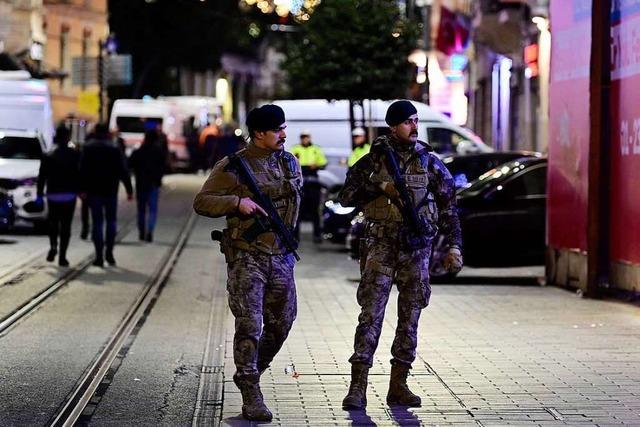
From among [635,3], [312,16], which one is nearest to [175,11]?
[312,16]

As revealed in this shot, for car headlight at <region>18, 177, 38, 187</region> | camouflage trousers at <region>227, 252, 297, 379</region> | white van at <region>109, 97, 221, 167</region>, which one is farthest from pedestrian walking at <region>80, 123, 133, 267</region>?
white van at <region>109, 97, 221, 167</region>

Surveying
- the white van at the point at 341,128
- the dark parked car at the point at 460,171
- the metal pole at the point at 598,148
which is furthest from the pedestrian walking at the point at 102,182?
the white van at the point at 341,128

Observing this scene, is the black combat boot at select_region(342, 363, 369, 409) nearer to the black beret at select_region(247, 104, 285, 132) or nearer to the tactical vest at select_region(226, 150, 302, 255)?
the tactical vest at select_region(226, 150, 302, 255)

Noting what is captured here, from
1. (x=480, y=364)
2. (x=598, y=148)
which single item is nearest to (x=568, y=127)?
(x=598, y=148)

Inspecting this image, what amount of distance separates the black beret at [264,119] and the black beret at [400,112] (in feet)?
2.53

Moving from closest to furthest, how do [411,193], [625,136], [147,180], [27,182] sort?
1. [411,193]
2. [625,136]
3. [147,180]
4. [27,182]

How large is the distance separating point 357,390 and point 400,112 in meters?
1.66

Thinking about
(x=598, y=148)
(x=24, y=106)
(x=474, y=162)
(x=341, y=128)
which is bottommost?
(x=474, y=162)

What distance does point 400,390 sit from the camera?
946 cm

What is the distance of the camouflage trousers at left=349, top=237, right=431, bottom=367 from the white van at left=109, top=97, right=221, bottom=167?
40.2m

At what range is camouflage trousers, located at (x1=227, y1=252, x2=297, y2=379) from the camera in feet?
29.1

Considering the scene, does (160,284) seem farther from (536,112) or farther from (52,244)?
(536,112)

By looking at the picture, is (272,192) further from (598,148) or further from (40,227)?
(40,227)

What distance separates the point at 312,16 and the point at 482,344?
22.0 m
